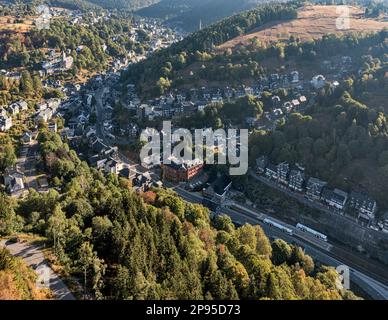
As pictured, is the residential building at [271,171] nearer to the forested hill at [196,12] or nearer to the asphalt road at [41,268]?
the asphalt road at [41,268]

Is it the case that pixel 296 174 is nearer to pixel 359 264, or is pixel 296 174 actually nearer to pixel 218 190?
pixel 218 190

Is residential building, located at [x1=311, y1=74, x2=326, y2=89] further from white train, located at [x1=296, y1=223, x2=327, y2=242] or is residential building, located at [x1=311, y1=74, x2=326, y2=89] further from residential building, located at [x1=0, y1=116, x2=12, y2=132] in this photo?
residential building, located at [x1=0, y1=116, x2=12, y2=132]

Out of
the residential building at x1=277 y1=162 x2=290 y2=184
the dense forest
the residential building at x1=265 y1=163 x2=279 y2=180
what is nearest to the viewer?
the dense forest

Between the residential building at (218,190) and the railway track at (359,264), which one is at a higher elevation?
the residential building at (218,190)

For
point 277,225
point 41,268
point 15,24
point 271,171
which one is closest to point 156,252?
point 41,268

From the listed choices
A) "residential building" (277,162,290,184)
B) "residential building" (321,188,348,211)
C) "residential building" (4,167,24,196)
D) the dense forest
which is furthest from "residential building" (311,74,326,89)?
"residential building" (4,167,24,196)

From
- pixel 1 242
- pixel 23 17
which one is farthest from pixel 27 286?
pixel 23 17

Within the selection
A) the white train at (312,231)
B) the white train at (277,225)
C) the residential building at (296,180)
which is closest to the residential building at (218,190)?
the white train at (277,225)
